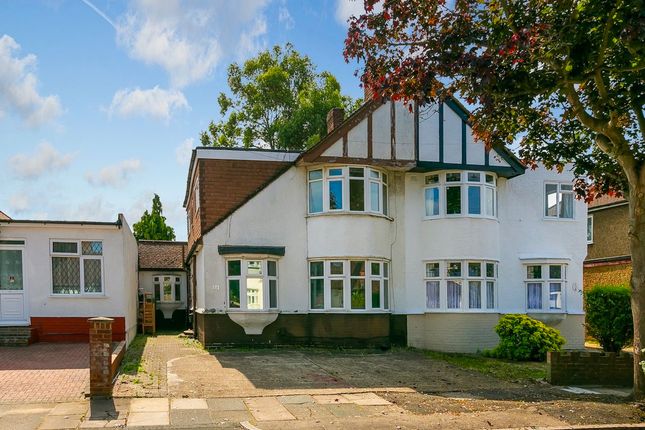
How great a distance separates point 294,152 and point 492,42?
979cm

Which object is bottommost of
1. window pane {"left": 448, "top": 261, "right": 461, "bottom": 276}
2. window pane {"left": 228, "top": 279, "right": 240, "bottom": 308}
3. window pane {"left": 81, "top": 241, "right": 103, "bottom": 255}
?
window pane {"left": 228, "top": 279, "right": 240, "bottom": 308}

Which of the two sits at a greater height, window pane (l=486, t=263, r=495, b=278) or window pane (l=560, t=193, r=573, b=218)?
window pane (l=560, t=193, r=573, b=218)

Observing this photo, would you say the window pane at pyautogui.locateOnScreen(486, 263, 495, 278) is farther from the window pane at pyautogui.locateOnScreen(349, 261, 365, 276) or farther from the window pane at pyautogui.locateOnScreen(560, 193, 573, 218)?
the window pane at pyautogui.locateOnScreen(349, 261, 365, 276)

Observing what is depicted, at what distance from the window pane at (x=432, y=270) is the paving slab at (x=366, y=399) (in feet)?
28.2

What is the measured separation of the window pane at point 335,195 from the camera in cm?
1928

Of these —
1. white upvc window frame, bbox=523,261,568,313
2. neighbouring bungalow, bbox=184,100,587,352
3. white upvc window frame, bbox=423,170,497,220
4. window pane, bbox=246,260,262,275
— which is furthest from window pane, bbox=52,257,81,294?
white upvc window frame, bbox=523,261,568,313

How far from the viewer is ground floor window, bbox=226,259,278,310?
1892 cm

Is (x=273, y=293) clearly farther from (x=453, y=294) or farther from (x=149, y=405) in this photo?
(x=149, y=405)

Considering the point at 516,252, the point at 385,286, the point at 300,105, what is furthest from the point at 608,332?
the point at 300,105

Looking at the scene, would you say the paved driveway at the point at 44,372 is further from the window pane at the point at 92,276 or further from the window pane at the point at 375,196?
the window pane at the point at 375,196

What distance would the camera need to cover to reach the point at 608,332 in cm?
1709

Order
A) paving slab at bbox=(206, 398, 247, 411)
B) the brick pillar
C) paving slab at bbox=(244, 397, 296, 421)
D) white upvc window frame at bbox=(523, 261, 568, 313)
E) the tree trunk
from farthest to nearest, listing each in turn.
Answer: white upvc window frame at bbox=(523, 261, 568, 313) → the tree trunk → the brick pillar → paving slab at bbox=(206, 398, 247, 411) → paving slab at bbox=(244, 397, 296, 421)

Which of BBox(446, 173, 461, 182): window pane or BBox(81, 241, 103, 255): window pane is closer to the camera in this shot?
BBox(81, 241, 103, 255): window pane

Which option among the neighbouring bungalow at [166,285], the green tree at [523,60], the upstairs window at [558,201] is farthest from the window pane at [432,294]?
the neighbouring bungalow at [166,285]
